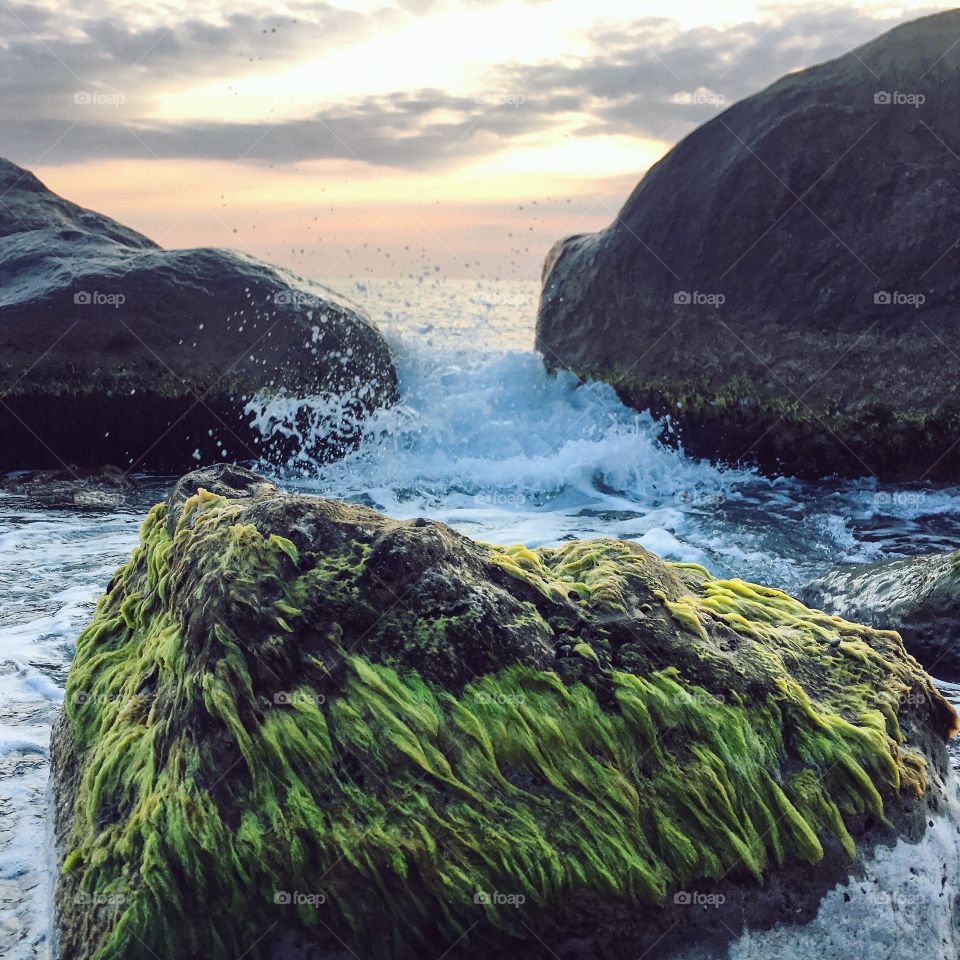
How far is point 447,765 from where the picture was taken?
2543 millimetres

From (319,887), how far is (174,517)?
179 cm

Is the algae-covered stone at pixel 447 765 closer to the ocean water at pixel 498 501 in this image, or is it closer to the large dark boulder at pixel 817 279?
the ocean water at pixel 498 501

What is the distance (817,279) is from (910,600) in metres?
5.08

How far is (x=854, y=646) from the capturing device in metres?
3.31

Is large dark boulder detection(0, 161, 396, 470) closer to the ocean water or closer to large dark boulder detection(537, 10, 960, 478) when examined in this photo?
the ocean water

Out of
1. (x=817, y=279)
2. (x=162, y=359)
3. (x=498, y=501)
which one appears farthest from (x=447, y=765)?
(x=162, y=359)

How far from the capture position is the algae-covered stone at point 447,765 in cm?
239

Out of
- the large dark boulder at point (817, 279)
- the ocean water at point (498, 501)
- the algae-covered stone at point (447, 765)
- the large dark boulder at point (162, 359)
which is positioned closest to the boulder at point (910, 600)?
the ocean water at point (498, 501)

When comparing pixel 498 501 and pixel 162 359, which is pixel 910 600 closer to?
pixel 498 501

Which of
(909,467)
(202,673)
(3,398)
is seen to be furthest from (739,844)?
Answer: (3,398)

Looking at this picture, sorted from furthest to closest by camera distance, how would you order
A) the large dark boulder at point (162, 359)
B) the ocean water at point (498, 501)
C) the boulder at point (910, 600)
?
the large dark boulder at point (162, 359)
the ocean water at point (498, 501)
the boulder at point (910, 600)

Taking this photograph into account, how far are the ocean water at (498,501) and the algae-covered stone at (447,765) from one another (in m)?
1.13

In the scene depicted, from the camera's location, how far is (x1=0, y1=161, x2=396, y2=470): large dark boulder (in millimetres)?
9797

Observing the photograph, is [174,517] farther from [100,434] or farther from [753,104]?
[753,104]
